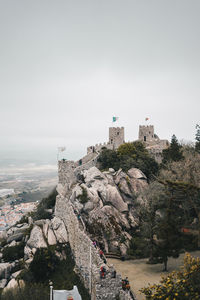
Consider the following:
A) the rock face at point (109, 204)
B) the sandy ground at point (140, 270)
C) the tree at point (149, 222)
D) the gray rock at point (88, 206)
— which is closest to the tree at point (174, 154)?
the rock face at point (109, 204)

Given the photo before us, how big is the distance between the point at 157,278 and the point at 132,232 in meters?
10.8

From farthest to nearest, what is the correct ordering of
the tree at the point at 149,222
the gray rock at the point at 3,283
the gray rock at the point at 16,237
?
the gray rock at the point at 16,237, the tree at the point at 149,222, the gray rock at the point at 3,283

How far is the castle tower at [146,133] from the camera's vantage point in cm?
6794

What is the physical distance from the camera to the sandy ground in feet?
70.3

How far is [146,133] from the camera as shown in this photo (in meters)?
68.2

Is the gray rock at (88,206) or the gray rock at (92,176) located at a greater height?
the gray rock at (92,176)

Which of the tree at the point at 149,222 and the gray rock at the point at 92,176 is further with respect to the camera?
the gray rock at the point at 92,176

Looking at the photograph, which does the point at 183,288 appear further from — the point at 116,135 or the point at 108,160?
the point at 116,135

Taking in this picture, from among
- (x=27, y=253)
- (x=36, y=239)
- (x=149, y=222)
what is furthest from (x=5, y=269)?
(x=149, y=222)

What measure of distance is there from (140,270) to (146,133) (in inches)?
1866

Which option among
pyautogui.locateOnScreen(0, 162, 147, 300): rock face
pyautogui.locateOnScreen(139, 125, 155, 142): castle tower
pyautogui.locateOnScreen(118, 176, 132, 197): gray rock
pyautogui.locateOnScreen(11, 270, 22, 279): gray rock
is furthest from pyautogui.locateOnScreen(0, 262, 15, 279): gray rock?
pyautogui.locateOnScreen(139, 125, 155, 142): castle tower

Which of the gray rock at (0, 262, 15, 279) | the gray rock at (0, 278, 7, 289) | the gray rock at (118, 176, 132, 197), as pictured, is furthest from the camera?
the gray rock at (118, 176, 132, 197)

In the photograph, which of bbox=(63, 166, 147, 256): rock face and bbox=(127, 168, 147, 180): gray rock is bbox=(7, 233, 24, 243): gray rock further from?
bbox=(127, 168, 147, 180): gray rock

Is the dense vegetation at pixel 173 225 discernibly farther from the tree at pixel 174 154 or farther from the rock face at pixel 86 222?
the rock face at pixel 86 222
